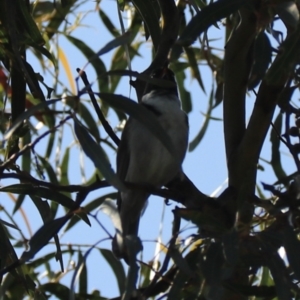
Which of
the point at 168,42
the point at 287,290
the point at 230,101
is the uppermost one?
the point at 168,42

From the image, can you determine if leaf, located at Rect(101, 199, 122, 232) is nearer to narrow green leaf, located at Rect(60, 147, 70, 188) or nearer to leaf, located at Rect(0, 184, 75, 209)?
leaf, located at Rect(0, 184, 75, 209)

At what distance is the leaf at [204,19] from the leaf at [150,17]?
0.39 m

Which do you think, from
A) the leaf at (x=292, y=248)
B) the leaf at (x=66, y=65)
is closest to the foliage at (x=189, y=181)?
the leaf at (x=292, y=248)

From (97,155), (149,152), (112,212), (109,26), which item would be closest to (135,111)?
(97,155)

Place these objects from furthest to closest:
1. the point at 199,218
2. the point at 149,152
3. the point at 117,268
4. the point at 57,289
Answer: the point at 149,152 < the point at 57,289 < the point at 117,268 < the point at 199,218

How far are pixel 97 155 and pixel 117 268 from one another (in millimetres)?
410

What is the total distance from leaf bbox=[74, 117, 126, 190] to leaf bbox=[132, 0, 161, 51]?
0.65m

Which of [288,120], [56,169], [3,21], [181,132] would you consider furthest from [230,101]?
[56,169]

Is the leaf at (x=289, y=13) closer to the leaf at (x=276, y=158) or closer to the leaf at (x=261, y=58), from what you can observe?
the leaf at (x=261, y=58)

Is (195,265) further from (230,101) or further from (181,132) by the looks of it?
(181,132)

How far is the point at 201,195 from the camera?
2.51 metres

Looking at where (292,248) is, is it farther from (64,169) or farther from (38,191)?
(64,169)

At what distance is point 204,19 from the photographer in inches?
81.6

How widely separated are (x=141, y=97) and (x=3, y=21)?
0.67 meters
